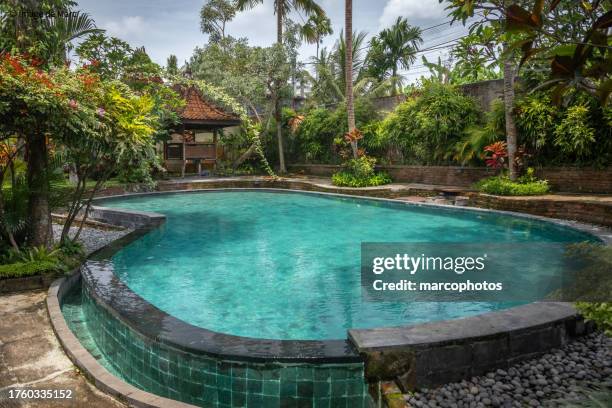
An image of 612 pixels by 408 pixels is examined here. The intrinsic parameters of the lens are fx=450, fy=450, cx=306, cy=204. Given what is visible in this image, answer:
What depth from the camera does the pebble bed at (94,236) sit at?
27.4ft

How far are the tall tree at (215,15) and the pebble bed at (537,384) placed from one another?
1539 inches

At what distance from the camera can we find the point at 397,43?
92.5 ft

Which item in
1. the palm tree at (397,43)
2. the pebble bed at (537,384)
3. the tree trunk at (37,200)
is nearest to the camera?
the pebble bed at (537,384)


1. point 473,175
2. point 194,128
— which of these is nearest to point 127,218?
point 473,175

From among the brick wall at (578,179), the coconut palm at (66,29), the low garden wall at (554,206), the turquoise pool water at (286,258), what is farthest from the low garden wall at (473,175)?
the coconut palm at (66,29)

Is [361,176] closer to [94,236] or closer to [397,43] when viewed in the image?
[94,236]

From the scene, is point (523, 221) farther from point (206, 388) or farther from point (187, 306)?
point (206, 388)

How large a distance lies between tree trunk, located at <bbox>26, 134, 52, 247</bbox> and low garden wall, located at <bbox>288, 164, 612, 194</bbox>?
40.2 feet

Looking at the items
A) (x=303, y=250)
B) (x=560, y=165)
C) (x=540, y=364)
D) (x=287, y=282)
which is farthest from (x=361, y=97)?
(x=540, y=364)

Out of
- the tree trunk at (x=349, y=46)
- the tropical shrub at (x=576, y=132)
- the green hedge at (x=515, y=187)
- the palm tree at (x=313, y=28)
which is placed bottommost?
the green hedge at (x=515, y=187)

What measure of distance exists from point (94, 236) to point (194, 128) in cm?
1409

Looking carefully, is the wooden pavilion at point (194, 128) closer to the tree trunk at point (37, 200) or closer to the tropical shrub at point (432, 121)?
the tropical shrub at point (432, 121)

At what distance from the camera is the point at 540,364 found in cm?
369

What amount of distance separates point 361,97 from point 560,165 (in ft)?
32.7
